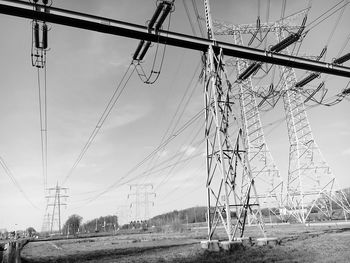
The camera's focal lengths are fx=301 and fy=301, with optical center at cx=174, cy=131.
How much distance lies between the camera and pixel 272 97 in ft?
72.7

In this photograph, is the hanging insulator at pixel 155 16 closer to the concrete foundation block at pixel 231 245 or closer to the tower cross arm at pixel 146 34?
the tower cross arm at pixel 146 34

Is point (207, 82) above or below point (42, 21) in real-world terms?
below

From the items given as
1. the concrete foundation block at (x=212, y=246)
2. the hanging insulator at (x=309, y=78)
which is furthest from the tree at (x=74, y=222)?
the concrete foundation block at (x=212, y=246)

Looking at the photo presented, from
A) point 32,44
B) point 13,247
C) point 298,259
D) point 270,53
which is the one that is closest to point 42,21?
point 32,44

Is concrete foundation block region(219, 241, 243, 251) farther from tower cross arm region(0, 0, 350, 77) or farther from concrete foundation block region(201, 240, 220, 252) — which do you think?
tower cross arm region(0, 0, 350, 77)

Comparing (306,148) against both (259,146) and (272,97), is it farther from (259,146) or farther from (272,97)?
(272,97)

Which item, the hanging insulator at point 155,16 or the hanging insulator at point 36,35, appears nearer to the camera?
the hanging insulator at point 36,35

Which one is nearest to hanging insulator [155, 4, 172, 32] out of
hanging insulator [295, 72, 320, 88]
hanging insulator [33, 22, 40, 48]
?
hanging insulator [33, 22, 40, 48]

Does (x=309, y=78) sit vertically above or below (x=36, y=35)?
above

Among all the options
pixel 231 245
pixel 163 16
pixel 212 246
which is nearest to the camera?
pixel 231 245

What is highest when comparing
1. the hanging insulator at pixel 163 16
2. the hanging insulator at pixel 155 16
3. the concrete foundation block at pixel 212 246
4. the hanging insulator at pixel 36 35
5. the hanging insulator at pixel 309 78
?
the hanging insulator at pixel 309 78

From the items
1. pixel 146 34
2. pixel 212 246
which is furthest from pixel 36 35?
pixel 212 246

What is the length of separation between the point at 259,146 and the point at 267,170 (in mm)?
3036

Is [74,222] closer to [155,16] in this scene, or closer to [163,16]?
[155,16]
